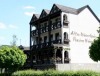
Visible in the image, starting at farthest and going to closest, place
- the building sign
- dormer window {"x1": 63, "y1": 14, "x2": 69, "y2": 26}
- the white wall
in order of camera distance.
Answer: the building sign, the white wall, dormer window {"x1": 63, "y1": 14, "x2": 69, "y2": 26}

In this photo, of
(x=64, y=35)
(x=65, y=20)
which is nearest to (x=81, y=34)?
(x=64, y=35)

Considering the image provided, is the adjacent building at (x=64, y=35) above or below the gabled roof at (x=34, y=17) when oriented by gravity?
below

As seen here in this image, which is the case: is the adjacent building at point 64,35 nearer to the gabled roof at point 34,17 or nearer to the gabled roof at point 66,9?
the gabled roof at point 66,9

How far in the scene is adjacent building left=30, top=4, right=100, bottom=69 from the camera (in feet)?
150

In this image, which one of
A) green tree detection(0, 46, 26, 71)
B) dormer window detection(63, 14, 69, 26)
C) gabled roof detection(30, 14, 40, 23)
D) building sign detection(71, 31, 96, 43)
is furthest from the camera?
gabled roof detection(30, 14, 40, 23)

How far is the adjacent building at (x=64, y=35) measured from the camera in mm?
45656

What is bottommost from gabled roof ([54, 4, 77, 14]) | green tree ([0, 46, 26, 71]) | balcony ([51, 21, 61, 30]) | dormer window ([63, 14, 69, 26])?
green tree ([0, 46, 26, 71])

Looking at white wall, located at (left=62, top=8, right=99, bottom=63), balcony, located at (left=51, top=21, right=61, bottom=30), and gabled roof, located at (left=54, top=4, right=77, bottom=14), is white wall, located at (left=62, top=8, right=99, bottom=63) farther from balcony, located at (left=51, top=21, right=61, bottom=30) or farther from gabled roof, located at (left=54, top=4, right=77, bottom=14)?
balcony, located at (left=51, top=21, right=61, bottom=30)

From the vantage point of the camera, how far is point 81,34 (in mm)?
48562

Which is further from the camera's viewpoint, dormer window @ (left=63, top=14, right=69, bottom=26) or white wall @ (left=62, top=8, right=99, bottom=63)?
white wall @ (left=62, top=8, right=99, bottom=63)

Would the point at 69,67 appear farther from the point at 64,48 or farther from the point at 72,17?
the point at 72,17

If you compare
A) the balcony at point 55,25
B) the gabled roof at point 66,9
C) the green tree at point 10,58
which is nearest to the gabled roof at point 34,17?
the balcony at point 55,25

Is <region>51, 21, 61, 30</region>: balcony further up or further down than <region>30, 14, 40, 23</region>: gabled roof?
further down

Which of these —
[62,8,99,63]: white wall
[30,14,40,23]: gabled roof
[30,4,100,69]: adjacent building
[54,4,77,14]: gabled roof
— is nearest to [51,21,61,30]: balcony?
[30,4,100,69]: adjacent building
